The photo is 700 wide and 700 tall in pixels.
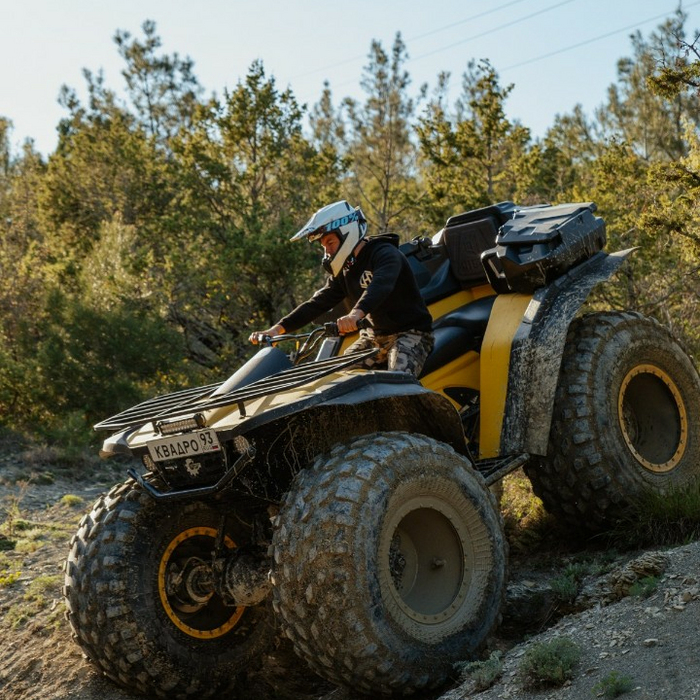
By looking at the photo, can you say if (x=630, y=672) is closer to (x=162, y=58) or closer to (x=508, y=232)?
→ (x=508, y=232)

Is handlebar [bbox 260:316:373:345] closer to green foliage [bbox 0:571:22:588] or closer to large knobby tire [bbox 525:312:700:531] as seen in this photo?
large knobby tire [bbox 525:312:700:531]

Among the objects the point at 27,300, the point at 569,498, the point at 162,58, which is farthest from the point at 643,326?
the point at 162,58

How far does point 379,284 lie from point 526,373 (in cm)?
124

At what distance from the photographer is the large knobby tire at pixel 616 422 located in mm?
6539

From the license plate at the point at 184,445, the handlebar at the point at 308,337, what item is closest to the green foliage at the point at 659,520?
the handlebar at the point at 308,337

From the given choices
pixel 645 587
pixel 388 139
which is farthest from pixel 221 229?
pixel 645 587

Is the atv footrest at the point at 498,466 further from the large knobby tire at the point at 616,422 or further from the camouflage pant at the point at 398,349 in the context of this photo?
the camouflage pant at the point at 398,349

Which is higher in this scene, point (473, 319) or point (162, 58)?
point (162, 58)

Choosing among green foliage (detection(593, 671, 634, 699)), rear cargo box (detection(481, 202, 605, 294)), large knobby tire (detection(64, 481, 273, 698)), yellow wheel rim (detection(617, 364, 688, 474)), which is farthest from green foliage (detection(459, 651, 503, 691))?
rear cargo box (detection(481, 202, 605, 294))

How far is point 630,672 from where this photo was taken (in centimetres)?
408

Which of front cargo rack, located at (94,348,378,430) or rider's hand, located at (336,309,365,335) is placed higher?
rider's hand, located at (336,309,365,335)

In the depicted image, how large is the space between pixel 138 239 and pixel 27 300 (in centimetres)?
271

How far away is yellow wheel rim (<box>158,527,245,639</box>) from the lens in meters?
5.63

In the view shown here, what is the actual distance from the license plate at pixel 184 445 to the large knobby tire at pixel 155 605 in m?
0.50
